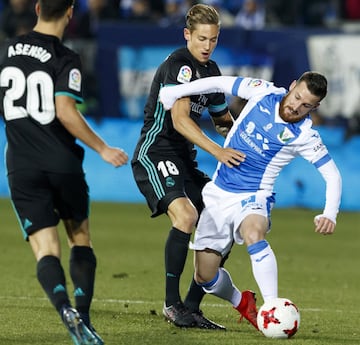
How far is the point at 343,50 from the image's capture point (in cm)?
1780

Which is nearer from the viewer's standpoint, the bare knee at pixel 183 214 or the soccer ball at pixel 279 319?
the soccer ball at pixel 279 319

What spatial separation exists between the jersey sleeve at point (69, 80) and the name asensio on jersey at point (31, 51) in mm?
114

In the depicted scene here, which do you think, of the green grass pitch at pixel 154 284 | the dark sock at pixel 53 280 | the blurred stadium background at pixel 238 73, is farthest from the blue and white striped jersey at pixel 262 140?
the blurred stadium background at pixel 238 73

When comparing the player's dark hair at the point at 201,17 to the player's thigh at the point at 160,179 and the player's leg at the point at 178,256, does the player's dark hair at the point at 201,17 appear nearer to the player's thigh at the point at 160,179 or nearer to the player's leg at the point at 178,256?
the player's thigh at the point at 160,179

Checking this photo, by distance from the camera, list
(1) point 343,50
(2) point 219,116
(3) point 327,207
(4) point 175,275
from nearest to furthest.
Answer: (3) point 327,207, (4) point 175,275, (2) point 219,116, (1) point 343,50

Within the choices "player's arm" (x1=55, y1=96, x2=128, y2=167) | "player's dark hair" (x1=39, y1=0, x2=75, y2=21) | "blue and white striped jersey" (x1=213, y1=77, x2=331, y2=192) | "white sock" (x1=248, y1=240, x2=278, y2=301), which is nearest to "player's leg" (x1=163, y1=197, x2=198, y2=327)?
"blue and white striped jersey" (x1=213, y1=77, x2=331, y2=192)

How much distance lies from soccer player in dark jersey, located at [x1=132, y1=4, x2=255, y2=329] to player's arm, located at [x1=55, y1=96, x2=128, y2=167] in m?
1.33

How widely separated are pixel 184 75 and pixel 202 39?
29cm

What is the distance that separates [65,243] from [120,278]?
279 cm

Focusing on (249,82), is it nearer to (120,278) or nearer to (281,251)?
(120,278)

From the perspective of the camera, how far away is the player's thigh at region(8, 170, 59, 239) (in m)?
6.82

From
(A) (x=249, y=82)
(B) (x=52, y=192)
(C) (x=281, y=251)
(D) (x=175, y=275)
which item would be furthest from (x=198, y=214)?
(C) (x=281, y=251)

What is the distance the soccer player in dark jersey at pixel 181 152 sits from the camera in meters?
8.20

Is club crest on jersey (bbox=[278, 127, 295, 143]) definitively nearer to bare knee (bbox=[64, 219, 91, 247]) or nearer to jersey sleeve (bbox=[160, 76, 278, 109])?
jersey sleeve (bbox=[160, 76, 278, 109])
